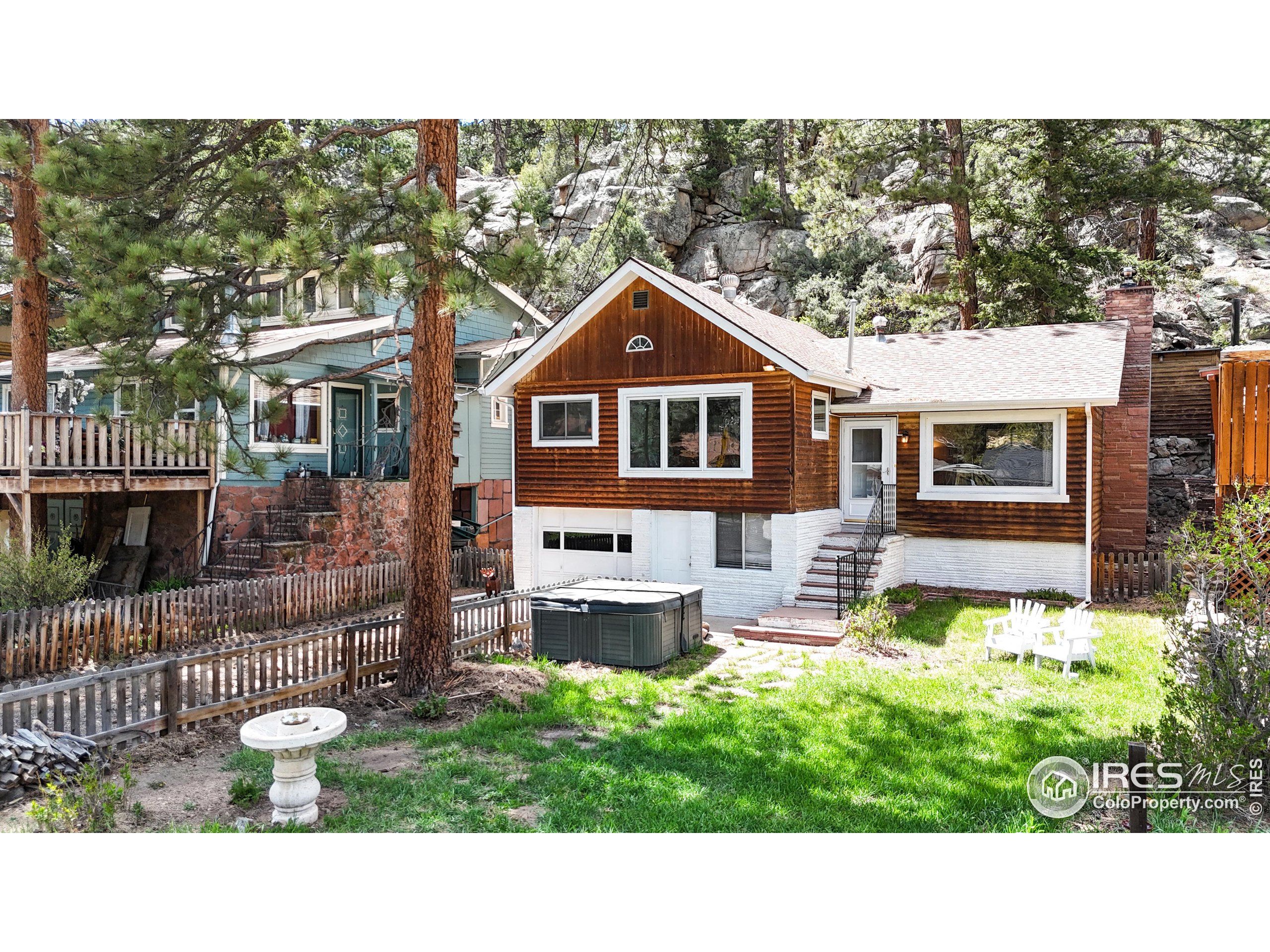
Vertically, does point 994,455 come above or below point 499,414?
below

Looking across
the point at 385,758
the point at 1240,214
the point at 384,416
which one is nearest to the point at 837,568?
the point at 385,758

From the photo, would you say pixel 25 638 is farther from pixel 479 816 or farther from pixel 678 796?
pixel 678 796

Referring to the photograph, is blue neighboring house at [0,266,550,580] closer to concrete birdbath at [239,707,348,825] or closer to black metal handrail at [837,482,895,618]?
concrete birdbath at [239,707,348,825]

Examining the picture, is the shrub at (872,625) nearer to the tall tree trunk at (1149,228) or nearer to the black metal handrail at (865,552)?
the black metal handrail at (865,552)

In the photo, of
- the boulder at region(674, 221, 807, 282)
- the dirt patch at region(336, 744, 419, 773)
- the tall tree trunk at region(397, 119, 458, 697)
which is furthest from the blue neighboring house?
the boulder at region(674, 221, 807, 282)

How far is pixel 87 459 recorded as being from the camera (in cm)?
1326

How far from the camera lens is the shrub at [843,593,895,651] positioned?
1059 cm

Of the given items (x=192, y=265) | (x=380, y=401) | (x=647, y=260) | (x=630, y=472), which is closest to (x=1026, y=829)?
(x=192, y=265)

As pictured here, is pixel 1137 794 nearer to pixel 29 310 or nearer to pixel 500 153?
pixel 29 310

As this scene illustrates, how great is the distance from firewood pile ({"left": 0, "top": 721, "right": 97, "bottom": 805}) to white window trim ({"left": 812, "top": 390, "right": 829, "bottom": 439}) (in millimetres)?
11345

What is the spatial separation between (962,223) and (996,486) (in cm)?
905

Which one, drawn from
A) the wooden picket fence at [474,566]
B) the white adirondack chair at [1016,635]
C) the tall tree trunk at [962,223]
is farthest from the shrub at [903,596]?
the tall tree trunk at [962,223]

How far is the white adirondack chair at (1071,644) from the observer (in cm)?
905

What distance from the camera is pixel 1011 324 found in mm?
20828
